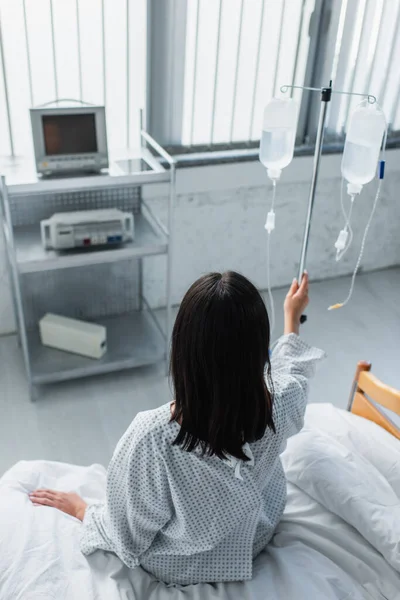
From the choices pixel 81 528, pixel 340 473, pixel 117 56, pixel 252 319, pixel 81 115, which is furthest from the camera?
pixel 117 56

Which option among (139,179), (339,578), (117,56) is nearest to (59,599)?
(339,578)

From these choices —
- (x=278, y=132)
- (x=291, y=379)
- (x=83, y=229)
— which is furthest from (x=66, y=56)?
(x=291, y=379)

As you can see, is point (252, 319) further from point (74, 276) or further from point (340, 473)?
point (74, 276)

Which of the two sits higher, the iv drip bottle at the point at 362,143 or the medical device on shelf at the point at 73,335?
the iv drip bottle at the point at 362,143

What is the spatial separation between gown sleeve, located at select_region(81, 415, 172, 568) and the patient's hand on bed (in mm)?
167

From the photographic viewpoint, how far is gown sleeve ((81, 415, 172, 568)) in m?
1.14

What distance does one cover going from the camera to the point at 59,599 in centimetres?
124

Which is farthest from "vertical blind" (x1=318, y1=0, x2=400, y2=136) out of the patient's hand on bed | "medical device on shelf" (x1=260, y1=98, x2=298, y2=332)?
the patient's hand on bed

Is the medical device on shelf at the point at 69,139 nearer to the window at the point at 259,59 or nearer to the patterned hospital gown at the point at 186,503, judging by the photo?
the window at the point at 259,59

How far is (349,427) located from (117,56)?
1.78 meters

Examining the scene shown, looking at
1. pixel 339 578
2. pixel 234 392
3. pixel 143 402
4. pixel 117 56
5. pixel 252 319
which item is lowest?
pixel 143 402

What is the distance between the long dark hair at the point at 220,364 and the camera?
0.98 m

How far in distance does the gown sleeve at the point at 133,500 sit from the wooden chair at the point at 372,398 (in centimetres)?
79

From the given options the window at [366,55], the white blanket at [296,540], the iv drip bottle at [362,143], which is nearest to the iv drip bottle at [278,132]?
the iv drip bottle at [362,143]
